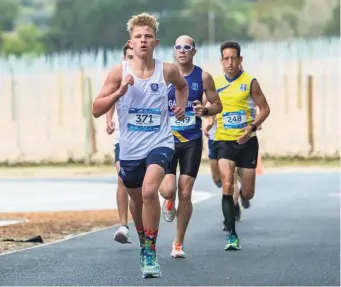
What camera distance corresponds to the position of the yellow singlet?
13.8 m

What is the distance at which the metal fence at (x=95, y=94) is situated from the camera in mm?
30359

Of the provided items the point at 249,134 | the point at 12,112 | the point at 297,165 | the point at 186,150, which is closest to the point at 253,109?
the point at 249,134

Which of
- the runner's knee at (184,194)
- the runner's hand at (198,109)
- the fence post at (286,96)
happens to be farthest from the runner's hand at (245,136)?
the fence post at (286,96)

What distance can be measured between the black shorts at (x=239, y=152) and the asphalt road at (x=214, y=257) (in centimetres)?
82

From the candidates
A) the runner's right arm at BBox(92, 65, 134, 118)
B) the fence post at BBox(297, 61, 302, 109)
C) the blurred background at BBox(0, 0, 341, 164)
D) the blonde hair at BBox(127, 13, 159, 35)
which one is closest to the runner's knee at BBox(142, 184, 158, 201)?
the runner's right arm at BBox(92, 65, 134, 118)

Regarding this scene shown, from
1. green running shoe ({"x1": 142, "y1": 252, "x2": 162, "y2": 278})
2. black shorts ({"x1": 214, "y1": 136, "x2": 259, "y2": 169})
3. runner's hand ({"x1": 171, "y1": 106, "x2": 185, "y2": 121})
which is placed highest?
runner's hand ({"x1": 171, "y1": 106, "x2": 185, "y2": 121})

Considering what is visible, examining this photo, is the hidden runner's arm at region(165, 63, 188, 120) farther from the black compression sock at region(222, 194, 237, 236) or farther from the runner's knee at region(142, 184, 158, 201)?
the black compression sock at region(222, 194, 237, 236)

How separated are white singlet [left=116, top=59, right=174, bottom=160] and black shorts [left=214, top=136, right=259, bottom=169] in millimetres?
3331

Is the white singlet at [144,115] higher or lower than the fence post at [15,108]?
higher

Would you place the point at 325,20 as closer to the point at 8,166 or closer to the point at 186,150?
the point at 8,166

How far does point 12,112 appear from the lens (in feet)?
105

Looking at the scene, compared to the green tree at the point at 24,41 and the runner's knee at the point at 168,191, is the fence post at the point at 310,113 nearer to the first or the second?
the runner's knee at the point at 168,191

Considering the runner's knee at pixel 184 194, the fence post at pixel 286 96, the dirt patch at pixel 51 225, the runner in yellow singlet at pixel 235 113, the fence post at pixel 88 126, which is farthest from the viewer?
the fence post at pixel 88 126

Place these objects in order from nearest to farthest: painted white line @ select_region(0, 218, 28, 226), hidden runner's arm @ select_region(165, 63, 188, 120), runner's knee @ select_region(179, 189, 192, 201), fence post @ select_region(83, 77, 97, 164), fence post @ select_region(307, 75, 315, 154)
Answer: hidden runner's arm @ select_region(165, 63, 188, 120) < runner's knee @ select_region(179, 189, 192, 201) < painted white line @ select_region(0, 218, 28, 226) < fence post @ select_region(307, 75, 315, 154) < fence post @ select_region(83, 77, 97, 164)
